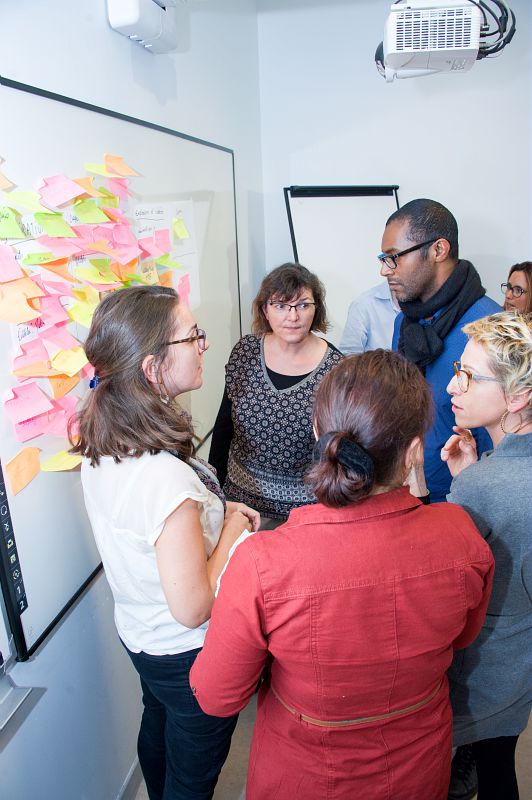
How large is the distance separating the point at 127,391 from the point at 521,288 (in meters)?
2.39

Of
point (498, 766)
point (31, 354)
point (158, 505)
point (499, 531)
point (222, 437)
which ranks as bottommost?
point (498, 766)

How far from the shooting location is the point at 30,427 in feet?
3.63

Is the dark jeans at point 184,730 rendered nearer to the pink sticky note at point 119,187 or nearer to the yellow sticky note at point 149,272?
the yellow sticky note at point 149,272

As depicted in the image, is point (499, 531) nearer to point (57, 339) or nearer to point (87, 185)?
point (57, 339)

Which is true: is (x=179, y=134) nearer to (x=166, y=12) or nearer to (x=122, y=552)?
(x=166, y=12)

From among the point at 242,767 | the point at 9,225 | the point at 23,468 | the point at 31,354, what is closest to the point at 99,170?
the point at 9,225

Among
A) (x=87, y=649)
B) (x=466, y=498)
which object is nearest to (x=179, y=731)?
(x=87, y=649)

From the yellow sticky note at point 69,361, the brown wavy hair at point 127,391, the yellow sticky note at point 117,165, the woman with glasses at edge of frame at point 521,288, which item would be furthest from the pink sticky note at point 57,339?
the woman with glasses at edge of frame at point 521,288

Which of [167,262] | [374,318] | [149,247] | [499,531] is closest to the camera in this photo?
[499,531]

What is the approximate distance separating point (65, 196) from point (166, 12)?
30.5 inches

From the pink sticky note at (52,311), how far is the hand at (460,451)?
92cm

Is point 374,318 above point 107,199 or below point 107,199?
below

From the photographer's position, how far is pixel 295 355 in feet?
6.15

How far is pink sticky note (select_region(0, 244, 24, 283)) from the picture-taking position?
100cm
